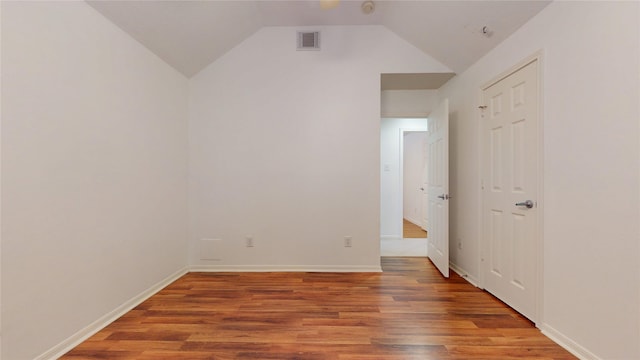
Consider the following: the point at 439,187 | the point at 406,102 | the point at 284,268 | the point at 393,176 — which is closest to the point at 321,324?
the point at 284,268

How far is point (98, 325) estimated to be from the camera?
2047mm

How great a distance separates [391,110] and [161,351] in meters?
3.69

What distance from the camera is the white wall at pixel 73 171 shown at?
1.52 m

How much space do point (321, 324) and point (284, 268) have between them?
1330mm

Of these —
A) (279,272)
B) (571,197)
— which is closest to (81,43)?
(279,272)

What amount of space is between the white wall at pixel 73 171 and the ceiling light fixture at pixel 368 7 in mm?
Answer: 2225

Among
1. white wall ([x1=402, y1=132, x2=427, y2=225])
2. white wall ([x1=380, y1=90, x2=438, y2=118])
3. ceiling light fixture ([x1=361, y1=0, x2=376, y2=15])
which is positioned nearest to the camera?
ceiling light fixture ([x1=361, y1=0, x2=376, y2=15])

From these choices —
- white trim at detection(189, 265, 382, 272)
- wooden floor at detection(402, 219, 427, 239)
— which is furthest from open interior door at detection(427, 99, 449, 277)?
wooden floor at detection(402, 219, 427, 239)

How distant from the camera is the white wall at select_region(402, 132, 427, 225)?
22.9ft

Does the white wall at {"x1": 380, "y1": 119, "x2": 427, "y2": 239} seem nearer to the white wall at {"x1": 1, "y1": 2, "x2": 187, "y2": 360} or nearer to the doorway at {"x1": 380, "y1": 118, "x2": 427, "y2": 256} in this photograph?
the doorway at {"x1": 380, "y1": 118, "x2": 427, "y2": 256}

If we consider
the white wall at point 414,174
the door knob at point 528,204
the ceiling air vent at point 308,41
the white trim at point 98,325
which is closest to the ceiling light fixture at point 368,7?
the ceiling air vent at point 308,41

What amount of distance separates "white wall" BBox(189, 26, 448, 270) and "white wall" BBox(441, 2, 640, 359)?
1601mm

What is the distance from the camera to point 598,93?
64.4 inches

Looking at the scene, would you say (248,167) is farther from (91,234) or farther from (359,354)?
(359,354)
